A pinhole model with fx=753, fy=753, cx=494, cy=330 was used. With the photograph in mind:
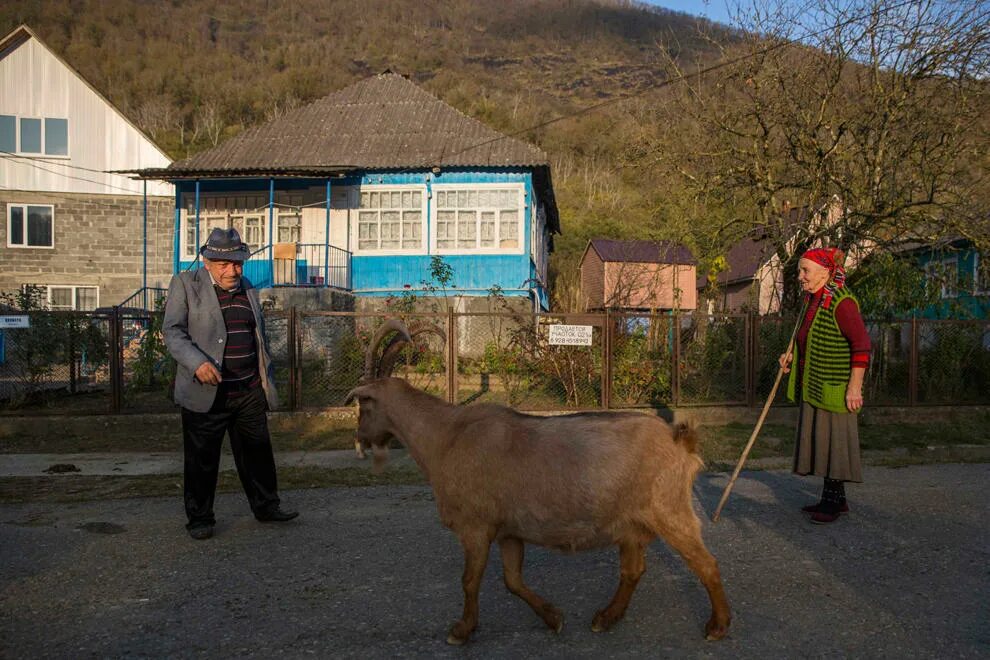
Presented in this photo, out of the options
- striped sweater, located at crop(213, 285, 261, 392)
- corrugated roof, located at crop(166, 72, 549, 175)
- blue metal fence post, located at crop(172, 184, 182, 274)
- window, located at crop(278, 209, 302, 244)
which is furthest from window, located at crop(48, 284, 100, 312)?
striped sweater, located at crop(213, 285, 261, 392)

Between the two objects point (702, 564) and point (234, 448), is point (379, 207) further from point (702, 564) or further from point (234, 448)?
point (702, 564)

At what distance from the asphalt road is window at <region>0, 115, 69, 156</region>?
24.9 meters

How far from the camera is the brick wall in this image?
27094 millimetres

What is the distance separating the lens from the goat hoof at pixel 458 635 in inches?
146

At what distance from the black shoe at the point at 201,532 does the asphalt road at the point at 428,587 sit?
0.11 metres

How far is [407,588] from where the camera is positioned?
4.54 m

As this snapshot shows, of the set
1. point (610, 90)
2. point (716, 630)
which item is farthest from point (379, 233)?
point (610, 90)

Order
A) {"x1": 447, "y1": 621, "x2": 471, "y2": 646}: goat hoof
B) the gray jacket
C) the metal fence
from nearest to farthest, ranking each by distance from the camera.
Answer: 1. {"x1": 447, "y1": 621, "x2": 471, "y2": 646}: goat hoof
2. the gray jacket
3. the metal fence

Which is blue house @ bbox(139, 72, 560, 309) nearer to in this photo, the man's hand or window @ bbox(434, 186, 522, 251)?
window @ bbox(434, 186, 522, 251)

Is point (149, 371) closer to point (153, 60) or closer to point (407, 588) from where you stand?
point (407, 588)

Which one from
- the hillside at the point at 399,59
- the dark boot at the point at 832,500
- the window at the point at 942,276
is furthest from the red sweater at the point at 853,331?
the hillside at the point at 399,59

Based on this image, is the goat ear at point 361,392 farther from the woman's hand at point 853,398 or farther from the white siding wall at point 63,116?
the white siding wall at point 63,116

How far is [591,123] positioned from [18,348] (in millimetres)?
48762

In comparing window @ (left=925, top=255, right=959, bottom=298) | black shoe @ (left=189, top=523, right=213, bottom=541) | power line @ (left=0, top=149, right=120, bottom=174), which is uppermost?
power line @ (left=0, top=149, right=120, bottom=174)
